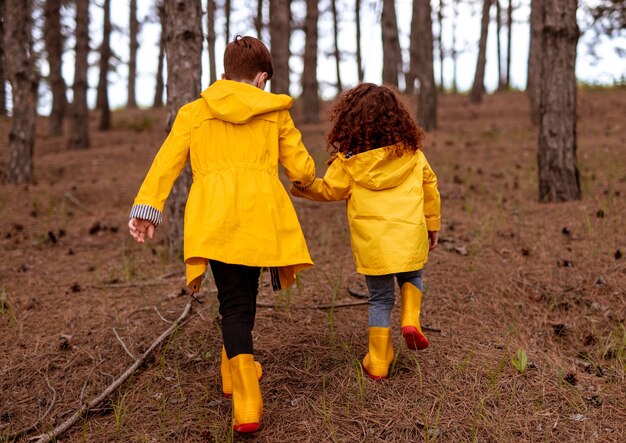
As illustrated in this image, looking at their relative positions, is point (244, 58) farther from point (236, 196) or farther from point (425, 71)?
point (425, 71)

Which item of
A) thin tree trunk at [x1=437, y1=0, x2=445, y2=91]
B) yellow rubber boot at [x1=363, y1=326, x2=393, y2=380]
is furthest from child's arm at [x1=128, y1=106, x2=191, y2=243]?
thin tree trunk at [x1=437, y1=0, x2=445, y2=91]

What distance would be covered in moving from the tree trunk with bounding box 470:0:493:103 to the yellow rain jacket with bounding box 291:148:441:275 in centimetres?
1666

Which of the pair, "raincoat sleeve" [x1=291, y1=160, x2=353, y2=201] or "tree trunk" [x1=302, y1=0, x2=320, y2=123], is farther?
"tree trunk" [x1=302, y1=0, x2=320, y2=123]

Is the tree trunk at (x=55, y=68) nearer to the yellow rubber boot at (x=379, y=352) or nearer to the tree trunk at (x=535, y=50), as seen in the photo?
the tree trunk at (x=535, y=50)

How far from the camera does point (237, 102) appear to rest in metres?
2.82

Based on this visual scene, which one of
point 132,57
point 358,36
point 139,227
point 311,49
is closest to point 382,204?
point 139,227

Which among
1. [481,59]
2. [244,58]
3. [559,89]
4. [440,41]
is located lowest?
[244,58]

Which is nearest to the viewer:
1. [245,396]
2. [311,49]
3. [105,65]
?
Result: [245,396]

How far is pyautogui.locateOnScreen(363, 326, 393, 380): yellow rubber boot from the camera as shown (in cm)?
310

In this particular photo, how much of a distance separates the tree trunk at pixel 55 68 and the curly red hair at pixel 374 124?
13.1 metres

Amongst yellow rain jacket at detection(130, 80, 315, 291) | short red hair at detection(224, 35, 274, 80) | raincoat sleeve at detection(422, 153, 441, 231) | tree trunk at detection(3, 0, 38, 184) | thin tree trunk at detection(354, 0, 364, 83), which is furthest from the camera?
thin tree trunk at detection(354, 0, 364, 83)

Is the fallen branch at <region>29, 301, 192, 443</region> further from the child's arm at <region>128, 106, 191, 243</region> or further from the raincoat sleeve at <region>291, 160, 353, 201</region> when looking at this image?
the raincoat sleeve at <region>291, 160, 353, 201</region>

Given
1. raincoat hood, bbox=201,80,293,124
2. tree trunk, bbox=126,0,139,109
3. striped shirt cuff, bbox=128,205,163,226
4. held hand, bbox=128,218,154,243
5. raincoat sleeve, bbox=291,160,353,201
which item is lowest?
held hand, bbox=128,218,154,243

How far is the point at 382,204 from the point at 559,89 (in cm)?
443
